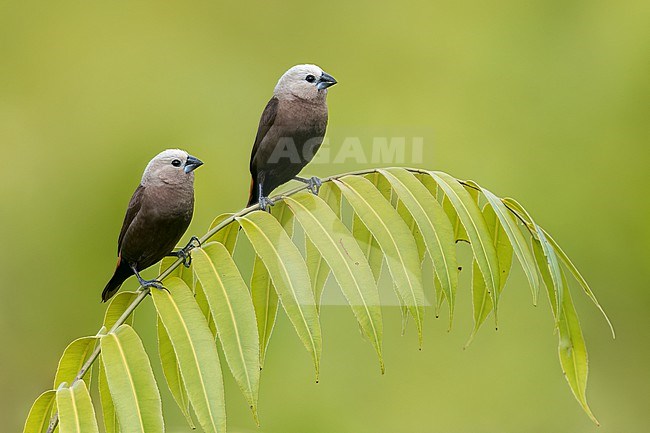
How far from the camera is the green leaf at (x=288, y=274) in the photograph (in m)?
0.42

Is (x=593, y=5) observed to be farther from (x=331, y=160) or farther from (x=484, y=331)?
(x=331, y=160)

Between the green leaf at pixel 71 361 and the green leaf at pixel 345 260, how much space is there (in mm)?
175

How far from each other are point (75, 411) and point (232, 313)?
0.11 metres

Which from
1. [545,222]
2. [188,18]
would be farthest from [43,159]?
[545,222]

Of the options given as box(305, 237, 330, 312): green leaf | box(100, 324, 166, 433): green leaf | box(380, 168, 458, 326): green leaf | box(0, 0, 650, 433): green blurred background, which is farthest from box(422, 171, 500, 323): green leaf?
box(0, 0, 650, 433): green blurred background

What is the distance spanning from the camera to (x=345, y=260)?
0.45m

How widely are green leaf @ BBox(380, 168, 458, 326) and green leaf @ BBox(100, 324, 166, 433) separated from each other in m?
0.20

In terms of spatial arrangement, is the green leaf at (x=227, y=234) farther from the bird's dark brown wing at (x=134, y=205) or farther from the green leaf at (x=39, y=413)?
the green leaf at (x=39, y=413)

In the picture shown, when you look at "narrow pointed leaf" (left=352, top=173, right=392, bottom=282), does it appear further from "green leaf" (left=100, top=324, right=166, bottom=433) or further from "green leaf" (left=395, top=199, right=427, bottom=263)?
"green leaf" (left=100, top=324, right=166, bottom=433)

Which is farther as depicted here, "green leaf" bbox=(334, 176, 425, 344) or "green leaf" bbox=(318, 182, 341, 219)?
"green leaf" bbox=(318, 182, 341, 219)

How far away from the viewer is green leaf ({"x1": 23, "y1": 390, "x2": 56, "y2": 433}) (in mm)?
437

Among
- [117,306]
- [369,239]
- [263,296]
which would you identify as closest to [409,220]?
[369,239]

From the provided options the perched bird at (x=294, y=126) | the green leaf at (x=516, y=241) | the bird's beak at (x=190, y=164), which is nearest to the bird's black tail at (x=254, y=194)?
the perched bird at (x=294, y=126)

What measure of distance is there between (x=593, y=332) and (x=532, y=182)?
27cm
